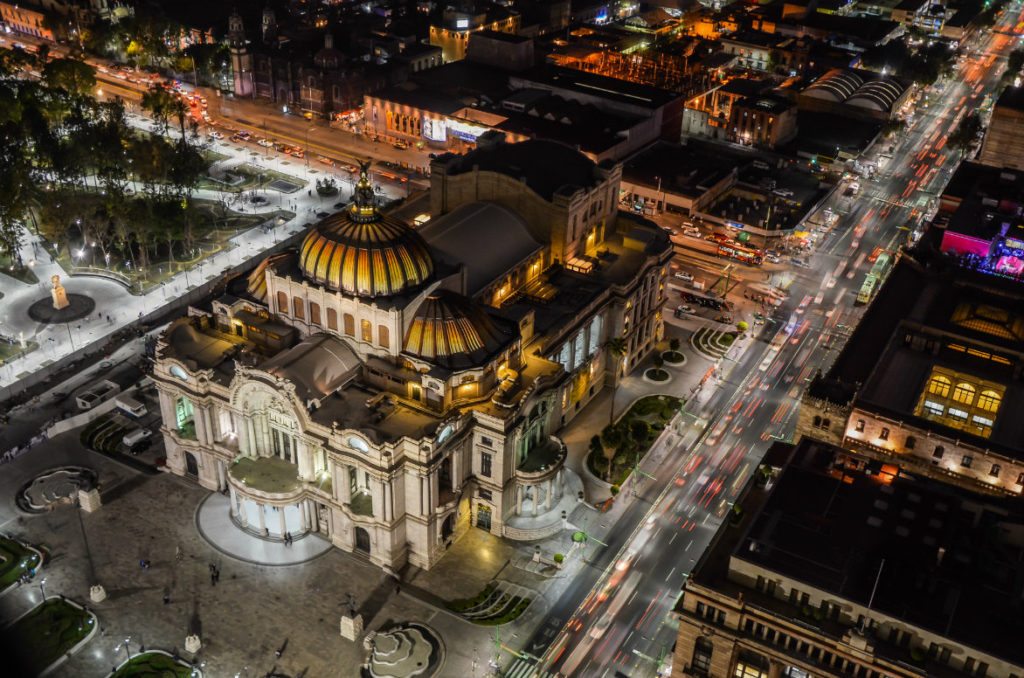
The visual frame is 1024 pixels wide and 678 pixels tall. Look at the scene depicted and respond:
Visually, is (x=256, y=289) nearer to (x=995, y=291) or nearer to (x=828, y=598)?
(x=828, y=598)

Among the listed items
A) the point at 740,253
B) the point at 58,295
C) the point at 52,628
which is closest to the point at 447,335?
the point at 52,628

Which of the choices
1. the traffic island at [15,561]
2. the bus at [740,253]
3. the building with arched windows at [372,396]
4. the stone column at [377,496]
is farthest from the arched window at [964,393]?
the traffic island at [15,561]

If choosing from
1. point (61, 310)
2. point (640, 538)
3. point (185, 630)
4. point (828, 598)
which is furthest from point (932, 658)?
point (61, 310)

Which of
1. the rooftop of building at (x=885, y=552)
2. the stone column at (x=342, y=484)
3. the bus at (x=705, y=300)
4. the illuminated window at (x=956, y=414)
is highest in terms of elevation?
the rooftop of building at (x=885, y=552)

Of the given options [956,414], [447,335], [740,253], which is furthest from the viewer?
[740,253]

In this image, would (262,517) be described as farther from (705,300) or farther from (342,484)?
(705,300)

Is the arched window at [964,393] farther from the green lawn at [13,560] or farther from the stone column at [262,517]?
the green lawn at [13,560]

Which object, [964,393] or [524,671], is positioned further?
[964,393]
